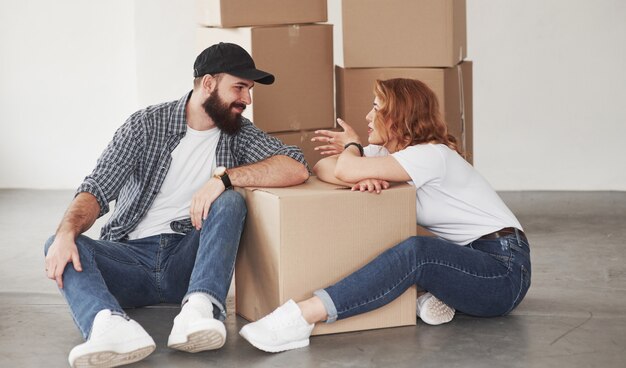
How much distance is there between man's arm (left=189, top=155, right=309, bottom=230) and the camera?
2684 mm

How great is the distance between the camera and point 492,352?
2502mm

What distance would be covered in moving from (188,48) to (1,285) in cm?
220

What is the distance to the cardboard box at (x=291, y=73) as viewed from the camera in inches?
129

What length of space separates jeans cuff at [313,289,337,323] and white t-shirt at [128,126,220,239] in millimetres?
536

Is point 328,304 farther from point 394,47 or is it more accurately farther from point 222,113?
point 394,47

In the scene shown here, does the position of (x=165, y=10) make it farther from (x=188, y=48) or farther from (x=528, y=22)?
(x=528, y=22)

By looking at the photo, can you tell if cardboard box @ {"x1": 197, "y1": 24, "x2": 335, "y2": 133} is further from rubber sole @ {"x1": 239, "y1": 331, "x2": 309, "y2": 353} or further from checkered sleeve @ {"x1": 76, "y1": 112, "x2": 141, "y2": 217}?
rubber sole @ {"x1": 239, "y1": 331, "x2": 309, "y2": 353}

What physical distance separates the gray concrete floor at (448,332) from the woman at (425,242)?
0.08m

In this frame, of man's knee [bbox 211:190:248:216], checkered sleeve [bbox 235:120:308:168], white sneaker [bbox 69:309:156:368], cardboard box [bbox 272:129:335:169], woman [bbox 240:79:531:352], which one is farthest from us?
cardboard box [bbox 272:129:335:169]

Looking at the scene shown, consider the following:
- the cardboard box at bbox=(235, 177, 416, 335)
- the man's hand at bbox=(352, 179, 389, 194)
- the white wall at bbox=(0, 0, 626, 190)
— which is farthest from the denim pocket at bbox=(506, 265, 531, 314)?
the white wall at bbox=(0, 0, 626, 190)

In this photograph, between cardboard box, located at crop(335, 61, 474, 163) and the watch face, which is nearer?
the watch face

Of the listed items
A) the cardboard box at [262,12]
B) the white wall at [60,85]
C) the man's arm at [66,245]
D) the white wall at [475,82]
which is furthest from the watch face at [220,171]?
the white wall at [60,85]

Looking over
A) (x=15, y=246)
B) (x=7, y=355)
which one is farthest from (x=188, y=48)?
(x=7, y=355)

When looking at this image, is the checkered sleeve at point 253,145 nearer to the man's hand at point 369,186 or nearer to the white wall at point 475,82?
the man's hand at point 369,186
